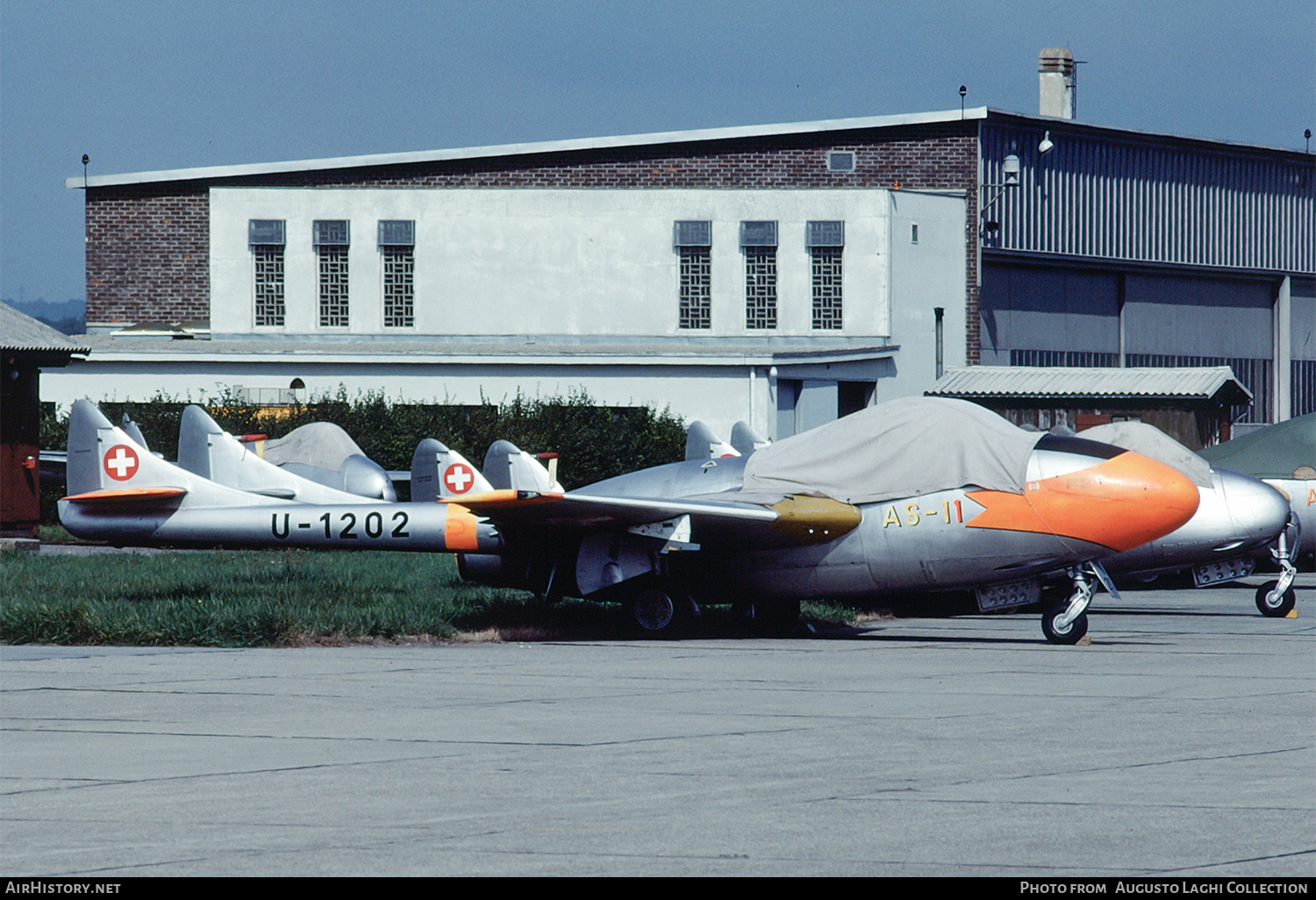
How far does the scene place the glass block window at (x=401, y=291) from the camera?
43281 millimetres

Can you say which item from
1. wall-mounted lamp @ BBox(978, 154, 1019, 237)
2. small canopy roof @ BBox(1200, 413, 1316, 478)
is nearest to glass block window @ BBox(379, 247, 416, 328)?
wall-mounted lamp @ BBox(978, 154, 1019, 237)

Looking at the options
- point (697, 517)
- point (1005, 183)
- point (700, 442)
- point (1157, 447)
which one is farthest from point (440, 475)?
point (1005, 183)

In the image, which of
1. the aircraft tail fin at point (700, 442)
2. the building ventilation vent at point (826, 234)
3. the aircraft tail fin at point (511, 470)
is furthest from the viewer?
the building ventilation vent at point (826, 234)

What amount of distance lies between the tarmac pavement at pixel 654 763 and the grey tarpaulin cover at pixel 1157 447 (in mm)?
4782

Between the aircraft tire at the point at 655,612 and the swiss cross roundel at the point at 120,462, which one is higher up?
the swiss cross roundel at the point at 120,462

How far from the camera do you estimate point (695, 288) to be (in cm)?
4262

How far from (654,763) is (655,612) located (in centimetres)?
810

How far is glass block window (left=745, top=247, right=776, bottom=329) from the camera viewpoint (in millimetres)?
42312

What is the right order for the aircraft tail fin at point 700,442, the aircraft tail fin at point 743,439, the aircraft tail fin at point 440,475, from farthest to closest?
the aircraft tail fin at point 743,439 → the aircraft tail fin at point 700,442 → the aircraft tail fin at point 440,475

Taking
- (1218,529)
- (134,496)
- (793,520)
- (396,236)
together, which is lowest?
(1218,529)

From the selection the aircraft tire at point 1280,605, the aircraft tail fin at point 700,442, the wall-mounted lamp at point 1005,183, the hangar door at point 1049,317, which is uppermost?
the wall-mounted lamp at point 1005,183

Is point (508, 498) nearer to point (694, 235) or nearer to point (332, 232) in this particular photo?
point (694, 235)

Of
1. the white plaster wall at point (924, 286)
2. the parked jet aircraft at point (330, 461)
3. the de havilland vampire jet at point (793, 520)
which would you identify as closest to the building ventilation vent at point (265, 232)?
the white plaster wall at point (924, 286)

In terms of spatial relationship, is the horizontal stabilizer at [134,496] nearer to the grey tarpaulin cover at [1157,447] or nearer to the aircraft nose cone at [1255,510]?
the grey tarpaulin cover at [1157,447]
